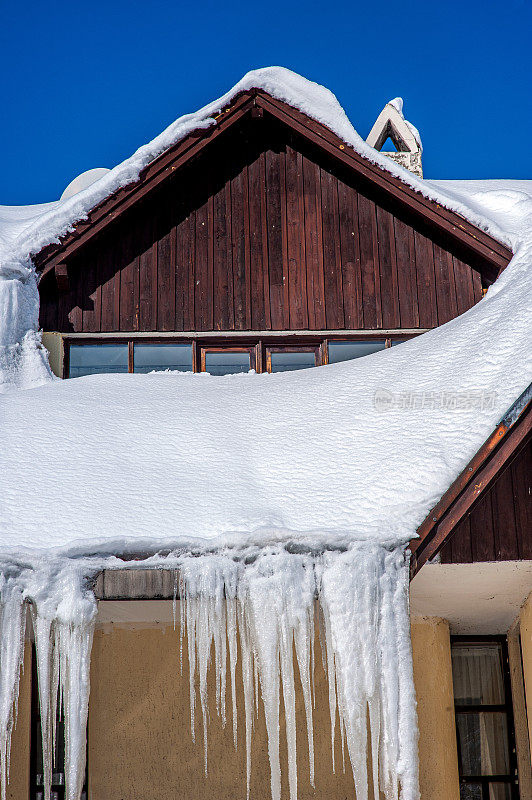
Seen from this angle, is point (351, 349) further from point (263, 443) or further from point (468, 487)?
point (468, 487)

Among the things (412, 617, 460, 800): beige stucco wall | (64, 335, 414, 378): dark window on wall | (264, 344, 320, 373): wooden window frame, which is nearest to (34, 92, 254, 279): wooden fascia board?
(64, 335, 414, 378): dark window on wall

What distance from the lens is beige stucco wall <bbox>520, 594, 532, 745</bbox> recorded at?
620 cm

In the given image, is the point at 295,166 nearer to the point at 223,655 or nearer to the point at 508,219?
the point at 508,219

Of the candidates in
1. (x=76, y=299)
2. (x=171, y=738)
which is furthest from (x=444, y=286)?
(x=171, y=738)

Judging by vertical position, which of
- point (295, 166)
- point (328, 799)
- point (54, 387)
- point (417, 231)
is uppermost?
point (295, 166)

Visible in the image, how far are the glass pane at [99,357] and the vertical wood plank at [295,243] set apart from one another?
1610 mm

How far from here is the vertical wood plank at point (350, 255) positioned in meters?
7.43

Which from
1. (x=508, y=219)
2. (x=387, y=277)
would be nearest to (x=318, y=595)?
(x=387, y=277)

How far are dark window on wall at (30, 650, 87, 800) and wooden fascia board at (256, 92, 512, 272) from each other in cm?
513

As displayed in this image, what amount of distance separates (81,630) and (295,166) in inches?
213

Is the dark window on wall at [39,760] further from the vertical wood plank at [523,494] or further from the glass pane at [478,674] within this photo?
the vertical wood plank at [523,494]

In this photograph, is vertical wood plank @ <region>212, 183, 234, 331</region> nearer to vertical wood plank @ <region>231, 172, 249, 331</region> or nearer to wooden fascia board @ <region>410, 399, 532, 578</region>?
vertical wood plank @ <region>231, 172, 249, 331</region>

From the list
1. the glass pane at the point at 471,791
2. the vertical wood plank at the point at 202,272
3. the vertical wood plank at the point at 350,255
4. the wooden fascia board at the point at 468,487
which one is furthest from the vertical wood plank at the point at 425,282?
the glass pane at the point at 471,791

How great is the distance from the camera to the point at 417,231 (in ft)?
25.2
